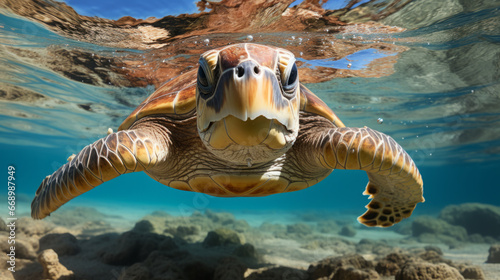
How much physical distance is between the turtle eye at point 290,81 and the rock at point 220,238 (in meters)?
6.19

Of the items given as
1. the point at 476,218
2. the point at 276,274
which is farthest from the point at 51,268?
the point at 476,218

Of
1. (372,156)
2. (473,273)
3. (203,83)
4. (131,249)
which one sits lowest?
(131,249)

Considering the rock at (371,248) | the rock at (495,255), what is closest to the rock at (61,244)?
the rock at (371,248)

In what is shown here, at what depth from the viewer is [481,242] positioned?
42.9 ft

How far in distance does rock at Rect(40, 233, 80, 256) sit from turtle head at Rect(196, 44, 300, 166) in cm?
532

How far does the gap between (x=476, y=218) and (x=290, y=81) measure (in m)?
19.0

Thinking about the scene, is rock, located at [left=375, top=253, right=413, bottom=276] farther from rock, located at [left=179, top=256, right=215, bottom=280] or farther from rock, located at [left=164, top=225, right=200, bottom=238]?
rock, located at [left=164, top=225, right=200, bottom=238]

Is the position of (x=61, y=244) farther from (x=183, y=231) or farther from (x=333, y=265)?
(x=333, y=265)

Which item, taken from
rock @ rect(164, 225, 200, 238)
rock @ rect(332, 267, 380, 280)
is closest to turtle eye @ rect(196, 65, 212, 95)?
rock @ rect(332, 267, 380, 280)

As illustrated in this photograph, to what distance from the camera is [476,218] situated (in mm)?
15414

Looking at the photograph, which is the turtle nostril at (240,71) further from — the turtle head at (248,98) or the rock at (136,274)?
the rock at (136,274)

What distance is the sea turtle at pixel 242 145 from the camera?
1741 millimetres

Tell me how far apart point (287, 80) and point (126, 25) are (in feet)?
18.2

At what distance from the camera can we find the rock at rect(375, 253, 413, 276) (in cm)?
446
